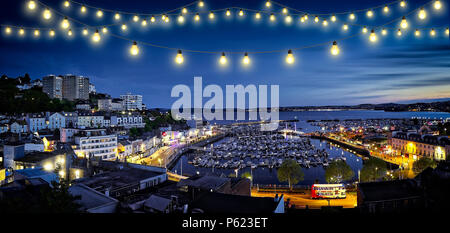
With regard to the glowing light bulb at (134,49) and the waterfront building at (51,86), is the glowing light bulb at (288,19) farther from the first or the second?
the waterfront building at (51,86)

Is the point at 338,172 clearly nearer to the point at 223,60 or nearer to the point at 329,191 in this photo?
the point at 329,191

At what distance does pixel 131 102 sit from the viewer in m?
86.4

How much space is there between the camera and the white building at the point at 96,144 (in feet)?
89.6

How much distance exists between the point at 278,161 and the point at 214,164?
8941mm

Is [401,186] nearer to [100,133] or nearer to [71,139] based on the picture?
[100,133]

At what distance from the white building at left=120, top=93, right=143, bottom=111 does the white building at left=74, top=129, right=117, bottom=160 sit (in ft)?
192

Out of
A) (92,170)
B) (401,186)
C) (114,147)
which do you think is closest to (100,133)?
(114,147)

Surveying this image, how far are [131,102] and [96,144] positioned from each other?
61329 mm

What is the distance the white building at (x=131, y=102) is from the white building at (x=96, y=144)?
192 feet

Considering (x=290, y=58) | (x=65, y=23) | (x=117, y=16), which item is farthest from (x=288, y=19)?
(x=65, y=23)

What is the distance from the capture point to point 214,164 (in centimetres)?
3341

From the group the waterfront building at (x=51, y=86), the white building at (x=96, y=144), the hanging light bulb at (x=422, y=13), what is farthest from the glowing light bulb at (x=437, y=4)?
the waterfront building at (x=51, y=86)

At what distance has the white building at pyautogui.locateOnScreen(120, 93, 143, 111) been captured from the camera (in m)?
85.4

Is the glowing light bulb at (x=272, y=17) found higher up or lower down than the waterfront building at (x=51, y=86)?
lower down
